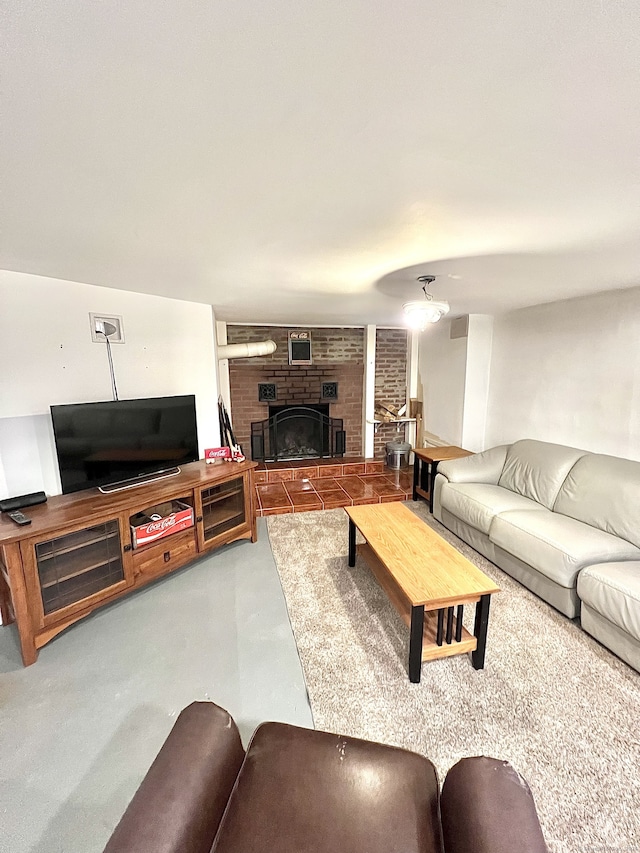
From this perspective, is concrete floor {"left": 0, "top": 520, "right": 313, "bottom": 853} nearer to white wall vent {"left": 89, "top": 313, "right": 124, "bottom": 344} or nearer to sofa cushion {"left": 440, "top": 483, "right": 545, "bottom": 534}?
sofa cushion {"left": 440, "top": 483, "right": 545, "bottom": 534}

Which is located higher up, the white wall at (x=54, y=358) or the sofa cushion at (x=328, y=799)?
the white wall at (x=54, y=358)

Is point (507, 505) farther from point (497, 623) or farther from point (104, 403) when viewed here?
point (104, 403)

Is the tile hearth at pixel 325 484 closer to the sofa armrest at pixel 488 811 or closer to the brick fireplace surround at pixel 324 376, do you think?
the brick fireplace surround at pixel 324 376

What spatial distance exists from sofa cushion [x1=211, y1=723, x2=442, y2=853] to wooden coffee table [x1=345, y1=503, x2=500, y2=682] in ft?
2.34

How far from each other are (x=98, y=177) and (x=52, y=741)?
2.09m

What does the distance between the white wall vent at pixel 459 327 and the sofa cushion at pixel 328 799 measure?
Result: 3.88 m

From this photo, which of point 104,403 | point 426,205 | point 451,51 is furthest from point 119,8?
point 104,403

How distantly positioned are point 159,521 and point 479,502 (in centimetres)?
239

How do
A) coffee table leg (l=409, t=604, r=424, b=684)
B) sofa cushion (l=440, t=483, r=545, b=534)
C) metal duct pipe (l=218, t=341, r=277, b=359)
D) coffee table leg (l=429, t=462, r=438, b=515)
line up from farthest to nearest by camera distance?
A: metal duct pipe (l=218, t=341, r=277, b=359), coffee table leg (l=429, t=462, r=438, b=515), sofa cushion (l=440, t=483, r=545, b=534), coffee table leg (l=409, t=604, r=424, b=684)

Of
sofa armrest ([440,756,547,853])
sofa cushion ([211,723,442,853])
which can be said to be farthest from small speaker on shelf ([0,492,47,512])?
sofa armrest ([440,756,547,853])

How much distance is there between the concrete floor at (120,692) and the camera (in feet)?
4.10

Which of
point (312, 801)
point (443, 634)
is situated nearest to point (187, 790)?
point (312, 801)

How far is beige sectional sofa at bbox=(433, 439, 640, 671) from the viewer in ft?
6.14

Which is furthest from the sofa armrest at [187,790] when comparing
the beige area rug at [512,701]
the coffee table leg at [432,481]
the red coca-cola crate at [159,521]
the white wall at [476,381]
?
the white wall at [476,381]
